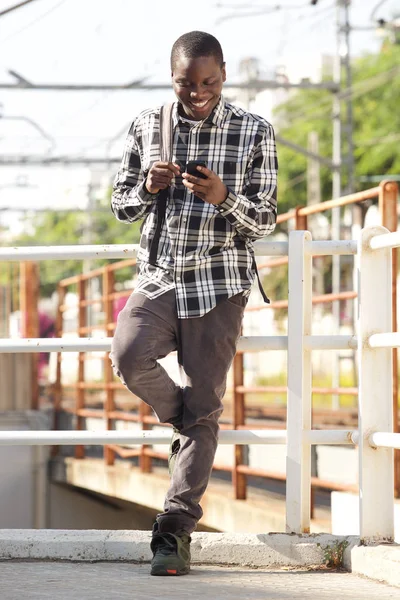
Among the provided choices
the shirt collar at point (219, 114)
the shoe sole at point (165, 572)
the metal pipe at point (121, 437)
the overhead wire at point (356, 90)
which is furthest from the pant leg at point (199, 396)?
the overhead wire at point (356, 90)

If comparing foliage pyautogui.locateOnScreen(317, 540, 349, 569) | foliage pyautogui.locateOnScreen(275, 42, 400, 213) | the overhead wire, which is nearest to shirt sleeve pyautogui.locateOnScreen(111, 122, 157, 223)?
foliage pyautogui.locateOnScreen(317, 540, 349, 569)

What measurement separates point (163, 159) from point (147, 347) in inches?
24.3

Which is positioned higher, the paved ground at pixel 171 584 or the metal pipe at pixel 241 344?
the metal pipe at pixel 241 344

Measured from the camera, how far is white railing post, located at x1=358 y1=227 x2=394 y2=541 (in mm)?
4246

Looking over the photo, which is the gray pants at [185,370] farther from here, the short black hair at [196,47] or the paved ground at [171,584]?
the short black hair at [196,47]

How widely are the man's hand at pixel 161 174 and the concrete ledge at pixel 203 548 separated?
1225 mm

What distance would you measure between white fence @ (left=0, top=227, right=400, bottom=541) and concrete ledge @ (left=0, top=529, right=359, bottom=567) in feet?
0.39

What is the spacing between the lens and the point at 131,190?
4.25m

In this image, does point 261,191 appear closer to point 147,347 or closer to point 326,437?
point 147,347

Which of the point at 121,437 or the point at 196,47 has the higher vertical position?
the point at 196,47

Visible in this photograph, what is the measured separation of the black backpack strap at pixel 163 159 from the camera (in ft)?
13.7

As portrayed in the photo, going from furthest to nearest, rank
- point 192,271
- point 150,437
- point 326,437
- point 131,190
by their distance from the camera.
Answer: point 150,437, point 326,437, point 131,190, point 192,271

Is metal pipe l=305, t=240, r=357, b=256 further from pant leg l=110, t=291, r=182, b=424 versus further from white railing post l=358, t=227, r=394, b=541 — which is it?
pant leg l=110, t=291, r=182, b=424

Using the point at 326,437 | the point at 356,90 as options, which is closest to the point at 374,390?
the point at 326,437
